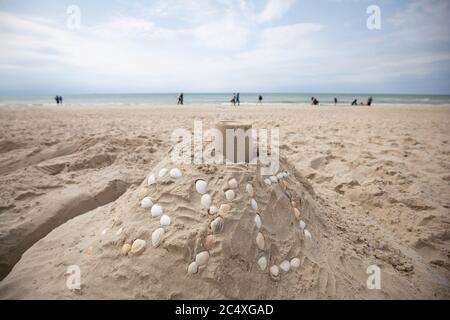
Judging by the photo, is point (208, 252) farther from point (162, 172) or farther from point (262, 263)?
point (162, 172)

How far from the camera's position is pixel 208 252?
5.57 ft

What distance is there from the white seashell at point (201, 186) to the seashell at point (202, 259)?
1.55 feet

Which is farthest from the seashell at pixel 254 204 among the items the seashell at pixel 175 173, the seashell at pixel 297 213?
the seashell at pixel 175 173

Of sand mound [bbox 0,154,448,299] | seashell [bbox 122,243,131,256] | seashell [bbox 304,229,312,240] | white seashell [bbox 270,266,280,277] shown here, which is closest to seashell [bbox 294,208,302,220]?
sand mound [bbox 0,154,448,299]

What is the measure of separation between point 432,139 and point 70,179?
307 inches

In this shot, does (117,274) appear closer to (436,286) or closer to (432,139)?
(436,286)

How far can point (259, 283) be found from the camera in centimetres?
169

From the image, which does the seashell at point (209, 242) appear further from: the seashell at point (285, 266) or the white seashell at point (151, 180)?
the white seashell at point (151, 180)

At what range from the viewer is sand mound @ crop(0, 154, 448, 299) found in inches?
65.0

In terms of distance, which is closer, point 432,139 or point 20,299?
point 20,299

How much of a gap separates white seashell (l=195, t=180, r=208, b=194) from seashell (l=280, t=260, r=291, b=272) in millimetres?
758

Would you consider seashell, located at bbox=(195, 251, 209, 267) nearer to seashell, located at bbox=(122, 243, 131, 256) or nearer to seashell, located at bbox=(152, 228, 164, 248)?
seashell, located at bbox=(152, 228, 164, 248)
